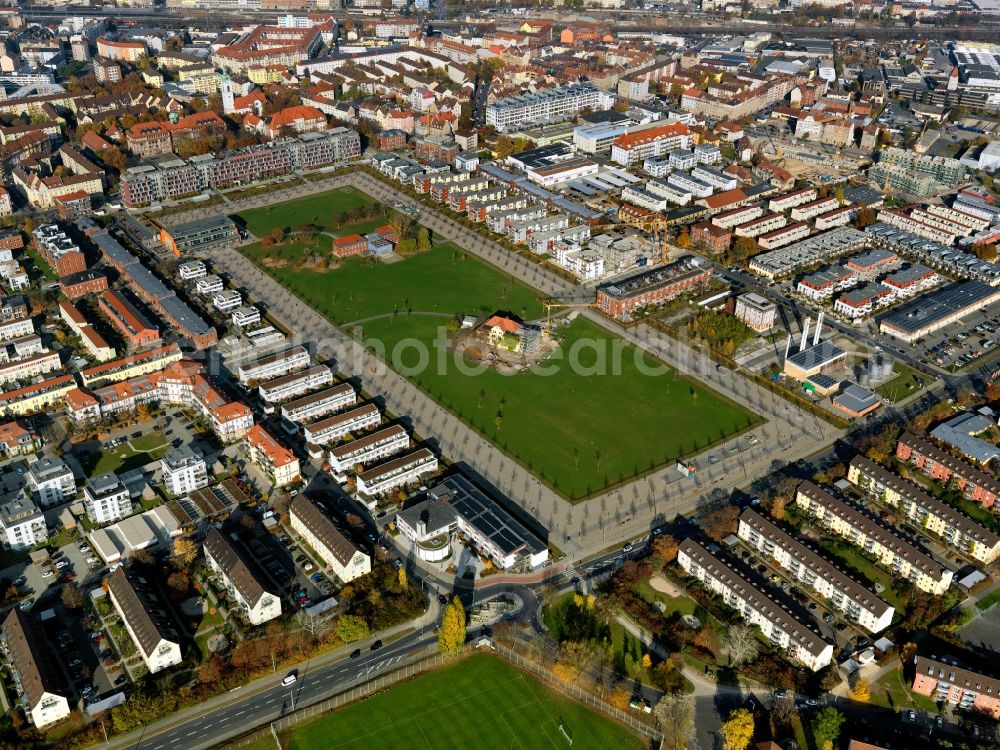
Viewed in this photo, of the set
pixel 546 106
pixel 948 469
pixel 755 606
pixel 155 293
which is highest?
pixel 546 106

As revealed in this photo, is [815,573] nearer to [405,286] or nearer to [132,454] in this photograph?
[132,454]

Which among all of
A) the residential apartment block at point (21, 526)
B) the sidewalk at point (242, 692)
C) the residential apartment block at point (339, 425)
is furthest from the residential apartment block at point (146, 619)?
the residential apartment block at point (339, 425)

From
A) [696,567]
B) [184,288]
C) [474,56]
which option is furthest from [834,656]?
[474,56]

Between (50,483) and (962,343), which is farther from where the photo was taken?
(962,343)

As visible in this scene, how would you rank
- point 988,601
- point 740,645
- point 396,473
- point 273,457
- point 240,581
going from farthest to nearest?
point 273,457 < point 396,473 < point 988,601 < point 240,581 < point 740,645

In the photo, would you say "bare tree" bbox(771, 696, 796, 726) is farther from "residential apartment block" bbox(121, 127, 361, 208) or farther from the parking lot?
"residential apartment block" bbox(121, 127, 361, 208)

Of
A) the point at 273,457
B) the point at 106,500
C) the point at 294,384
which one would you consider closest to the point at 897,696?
the point at 273,457

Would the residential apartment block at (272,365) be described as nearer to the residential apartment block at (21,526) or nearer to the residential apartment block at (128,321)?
the residential apartment block at (128,321)
